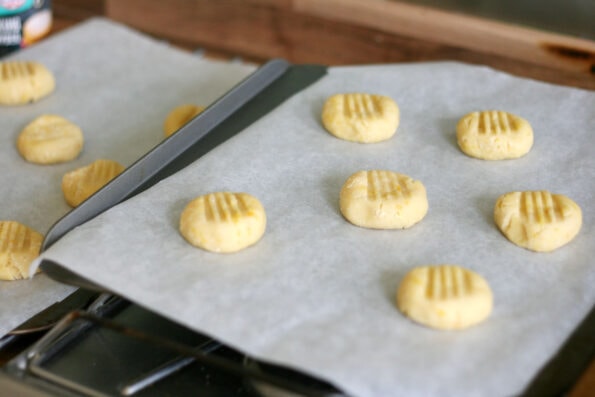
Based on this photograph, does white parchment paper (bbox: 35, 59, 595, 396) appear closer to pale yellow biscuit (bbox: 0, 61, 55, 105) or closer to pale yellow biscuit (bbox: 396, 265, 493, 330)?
pale yellow biscuit (bbox: 396, 265, 493, 330)

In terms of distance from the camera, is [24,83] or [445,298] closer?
[445,298]

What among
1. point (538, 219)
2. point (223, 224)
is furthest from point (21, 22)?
point (538, 219)

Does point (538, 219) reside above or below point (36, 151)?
above

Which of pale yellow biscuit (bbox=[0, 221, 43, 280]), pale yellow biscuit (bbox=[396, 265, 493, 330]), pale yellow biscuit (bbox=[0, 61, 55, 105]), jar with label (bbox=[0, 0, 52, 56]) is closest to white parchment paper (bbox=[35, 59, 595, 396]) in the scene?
pale yellow biscuit (bbox=[396, 265, 493, 330])

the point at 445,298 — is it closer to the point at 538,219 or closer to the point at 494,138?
the point at 538,219

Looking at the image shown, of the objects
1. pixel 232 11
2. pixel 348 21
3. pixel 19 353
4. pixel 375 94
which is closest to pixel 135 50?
pixel 232 11

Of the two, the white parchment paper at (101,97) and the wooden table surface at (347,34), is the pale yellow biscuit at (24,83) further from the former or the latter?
the wooden table surface at (347,34)
